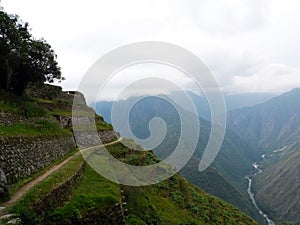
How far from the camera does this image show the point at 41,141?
74.5ft

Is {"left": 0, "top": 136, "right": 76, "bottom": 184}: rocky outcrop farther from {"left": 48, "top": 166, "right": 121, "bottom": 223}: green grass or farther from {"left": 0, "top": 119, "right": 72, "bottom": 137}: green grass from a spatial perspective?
{"left": 48, "top": 166, "right": 121, "bottom": 223}: green grass

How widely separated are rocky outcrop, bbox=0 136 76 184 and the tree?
613 centimetres

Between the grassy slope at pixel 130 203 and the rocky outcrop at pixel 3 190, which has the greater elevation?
the rocky outcrop at pixel 3 190

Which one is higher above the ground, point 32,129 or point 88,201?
point 32,129

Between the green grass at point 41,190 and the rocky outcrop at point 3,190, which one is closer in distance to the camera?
the green grass at point 41,190

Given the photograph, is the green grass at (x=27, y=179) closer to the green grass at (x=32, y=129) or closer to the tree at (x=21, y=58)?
the green grass at (x=32, y=129)

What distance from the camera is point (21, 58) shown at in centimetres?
2494

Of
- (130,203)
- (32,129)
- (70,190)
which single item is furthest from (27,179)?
(130,203)

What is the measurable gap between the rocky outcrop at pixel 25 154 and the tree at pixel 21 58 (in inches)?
242

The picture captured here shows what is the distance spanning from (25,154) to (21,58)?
Answer: 8.89 metres

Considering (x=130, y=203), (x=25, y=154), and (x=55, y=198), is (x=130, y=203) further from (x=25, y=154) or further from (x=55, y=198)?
(x=55, y=198)

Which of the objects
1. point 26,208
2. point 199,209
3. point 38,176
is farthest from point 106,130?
point 26,208

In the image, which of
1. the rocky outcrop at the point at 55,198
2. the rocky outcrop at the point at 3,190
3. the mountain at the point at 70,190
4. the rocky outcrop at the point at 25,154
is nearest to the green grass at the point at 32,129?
the mountain at the point at 70,190

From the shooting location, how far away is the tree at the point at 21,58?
2362cm
